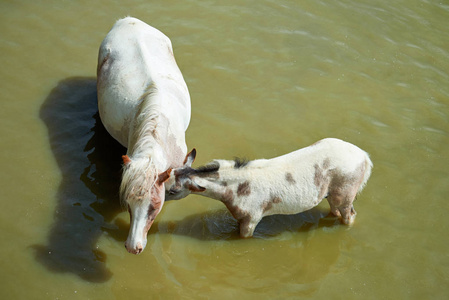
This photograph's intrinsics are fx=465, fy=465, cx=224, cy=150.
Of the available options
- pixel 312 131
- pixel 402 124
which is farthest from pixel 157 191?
pixel 402 124

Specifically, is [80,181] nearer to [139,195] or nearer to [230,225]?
[139,195]

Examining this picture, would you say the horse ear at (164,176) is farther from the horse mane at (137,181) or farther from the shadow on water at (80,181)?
the shadow on water at (80,181)

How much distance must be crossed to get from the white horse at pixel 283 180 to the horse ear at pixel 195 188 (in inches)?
3.5

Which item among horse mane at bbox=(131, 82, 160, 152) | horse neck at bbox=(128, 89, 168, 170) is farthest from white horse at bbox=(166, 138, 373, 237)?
horse mane at bbox=(131, 82, 160, 152)

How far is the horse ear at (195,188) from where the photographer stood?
200 inches

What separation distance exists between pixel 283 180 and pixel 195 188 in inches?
41.4

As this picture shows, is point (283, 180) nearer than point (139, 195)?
No

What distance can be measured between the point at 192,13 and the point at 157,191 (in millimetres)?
5285

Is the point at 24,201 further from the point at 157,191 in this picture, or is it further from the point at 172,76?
the point at 172,76

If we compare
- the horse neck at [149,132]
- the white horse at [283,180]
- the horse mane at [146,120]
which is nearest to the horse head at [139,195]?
the horse neck at [149,132]

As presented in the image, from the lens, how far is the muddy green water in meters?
5.22

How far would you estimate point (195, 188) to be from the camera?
5086 mm

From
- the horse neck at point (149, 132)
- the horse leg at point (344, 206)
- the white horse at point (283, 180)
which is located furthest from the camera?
the horse leg at point (344, 206)

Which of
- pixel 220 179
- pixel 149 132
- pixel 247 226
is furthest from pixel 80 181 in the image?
pixel 247 226
